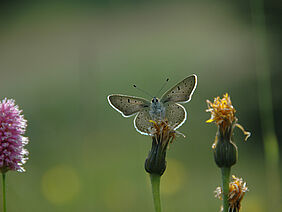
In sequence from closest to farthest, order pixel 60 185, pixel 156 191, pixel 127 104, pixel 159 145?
pixel 156 191 → pixel 159 145 → pixel 127 104 → pixel 60 185

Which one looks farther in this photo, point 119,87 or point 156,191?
point 119,87

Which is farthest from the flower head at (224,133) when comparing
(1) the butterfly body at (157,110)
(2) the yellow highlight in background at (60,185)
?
(2) the yellow highlight in background at (60,185)

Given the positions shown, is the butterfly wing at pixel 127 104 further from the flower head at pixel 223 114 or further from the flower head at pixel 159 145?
the flower head at pixel 223 114

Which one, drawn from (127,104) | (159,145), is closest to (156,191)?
(159,145)

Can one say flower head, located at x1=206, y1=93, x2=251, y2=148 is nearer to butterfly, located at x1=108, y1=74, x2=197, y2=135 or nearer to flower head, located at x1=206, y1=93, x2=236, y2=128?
flower head, located at x1=206, y1=93, x2=236, y2=128

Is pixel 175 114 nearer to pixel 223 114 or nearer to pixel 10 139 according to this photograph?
pixel 223 114

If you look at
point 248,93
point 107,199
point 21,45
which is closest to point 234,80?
point 248,93

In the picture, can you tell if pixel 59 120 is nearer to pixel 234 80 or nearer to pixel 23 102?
pixel 23 102
